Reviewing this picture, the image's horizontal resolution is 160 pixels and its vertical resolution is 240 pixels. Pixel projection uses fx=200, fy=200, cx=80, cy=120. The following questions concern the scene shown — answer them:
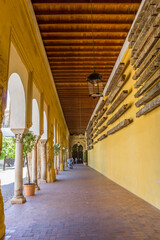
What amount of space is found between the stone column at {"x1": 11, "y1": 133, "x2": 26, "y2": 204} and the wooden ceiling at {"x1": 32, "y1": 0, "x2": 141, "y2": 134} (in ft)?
13.2

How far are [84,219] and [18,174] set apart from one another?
114 inches

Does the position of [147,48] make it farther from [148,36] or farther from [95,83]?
[95,83]

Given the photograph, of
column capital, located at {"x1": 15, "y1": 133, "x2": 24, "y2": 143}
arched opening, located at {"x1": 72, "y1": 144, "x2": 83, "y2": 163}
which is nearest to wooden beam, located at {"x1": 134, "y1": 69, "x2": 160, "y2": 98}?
column capital, located at {"x1": 15, "y1": 133, "x2": 24, "y2": 143}

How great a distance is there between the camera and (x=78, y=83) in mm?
12398

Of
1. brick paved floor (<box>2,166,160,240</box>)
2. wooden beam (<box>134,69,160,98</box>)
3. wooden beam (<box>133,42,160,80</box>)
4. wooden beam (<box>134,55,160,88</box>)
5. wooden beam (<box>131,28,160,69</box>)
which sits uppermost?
wooden beam (<box>131,28,160,69</box>)

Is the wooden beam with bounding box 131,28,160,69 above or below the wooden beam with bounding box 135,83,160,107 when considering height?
above

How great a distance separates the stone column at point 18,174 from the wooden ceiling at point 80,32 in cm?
403

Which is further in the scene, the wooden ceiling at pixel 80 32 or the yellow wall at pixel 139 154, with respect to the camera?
the wooden ceiling at pixel 80 32

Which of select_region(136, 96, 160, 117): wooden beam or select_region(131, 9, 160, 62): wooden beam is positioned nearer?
select_region(131, 9, 160, 62): wooden beam

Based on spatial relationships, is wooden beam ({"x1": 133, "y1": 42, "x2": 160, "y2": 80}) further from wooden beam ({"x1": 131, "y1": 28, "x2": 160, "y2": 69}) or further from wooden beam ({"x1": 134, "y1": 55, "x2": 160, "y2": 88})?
wooden beam ({"x1": 134, "y1": 55, "x2": 160, "y2": 88})

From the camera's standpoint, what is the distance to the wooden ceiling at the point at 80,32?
248 inches

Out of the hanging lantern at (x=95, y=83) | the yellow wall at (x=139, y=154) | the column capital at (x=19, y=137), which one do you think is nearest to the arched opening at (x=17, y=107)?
the column capital at (x=19, y=137)

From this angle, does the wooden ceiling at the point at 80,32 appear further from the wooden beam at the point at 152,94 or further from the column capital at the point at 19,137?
the column capital at the point at 19,137

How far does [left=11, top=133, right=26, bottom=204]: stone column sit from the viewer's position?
247 inches
